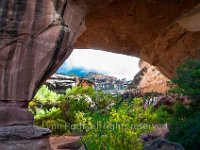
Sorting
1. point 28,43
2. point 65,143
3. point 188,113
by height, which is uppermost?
point 28,43

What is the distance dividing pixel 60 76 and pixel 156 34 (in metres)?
9.15

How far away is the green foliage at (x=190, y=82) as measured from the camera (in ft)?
25.4

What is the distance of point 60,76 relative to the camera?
823 inches

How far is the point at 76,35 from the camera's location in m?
9.84

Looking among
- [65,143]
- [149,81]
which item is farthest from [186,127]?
[149,81]

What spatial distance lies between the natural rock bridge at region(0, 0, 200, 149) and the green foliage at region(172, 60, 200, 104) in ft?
9.34

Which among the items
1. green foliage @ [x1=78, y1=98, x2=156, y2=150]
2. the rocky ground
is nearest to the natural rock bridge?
green foliage @ [x1=78, y1=98, x2=156, y2=150]

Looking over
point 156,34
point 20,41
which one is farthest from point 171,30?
point 20,41

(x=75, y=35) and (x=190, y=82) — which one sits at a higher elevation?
(x=75, y=35)

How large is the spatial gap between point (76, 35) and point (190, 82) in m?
3.52

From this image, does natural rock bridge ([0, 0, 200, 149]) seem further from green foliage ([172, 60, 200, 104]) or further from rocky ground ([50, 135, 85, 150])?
rocky ground ([50, 135, 85, 150])

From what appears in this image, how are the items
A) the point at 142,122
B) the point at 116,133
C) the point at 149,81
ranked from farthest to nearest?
1. the point at 149,81
2. the point at 142,122
3. the point at 116,133

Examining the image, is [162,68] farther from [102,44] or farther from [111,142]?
[111,142]

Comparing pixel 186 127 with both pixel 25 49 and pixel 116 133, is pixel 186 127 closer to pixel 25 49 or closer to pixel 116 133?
pixel 116 133
